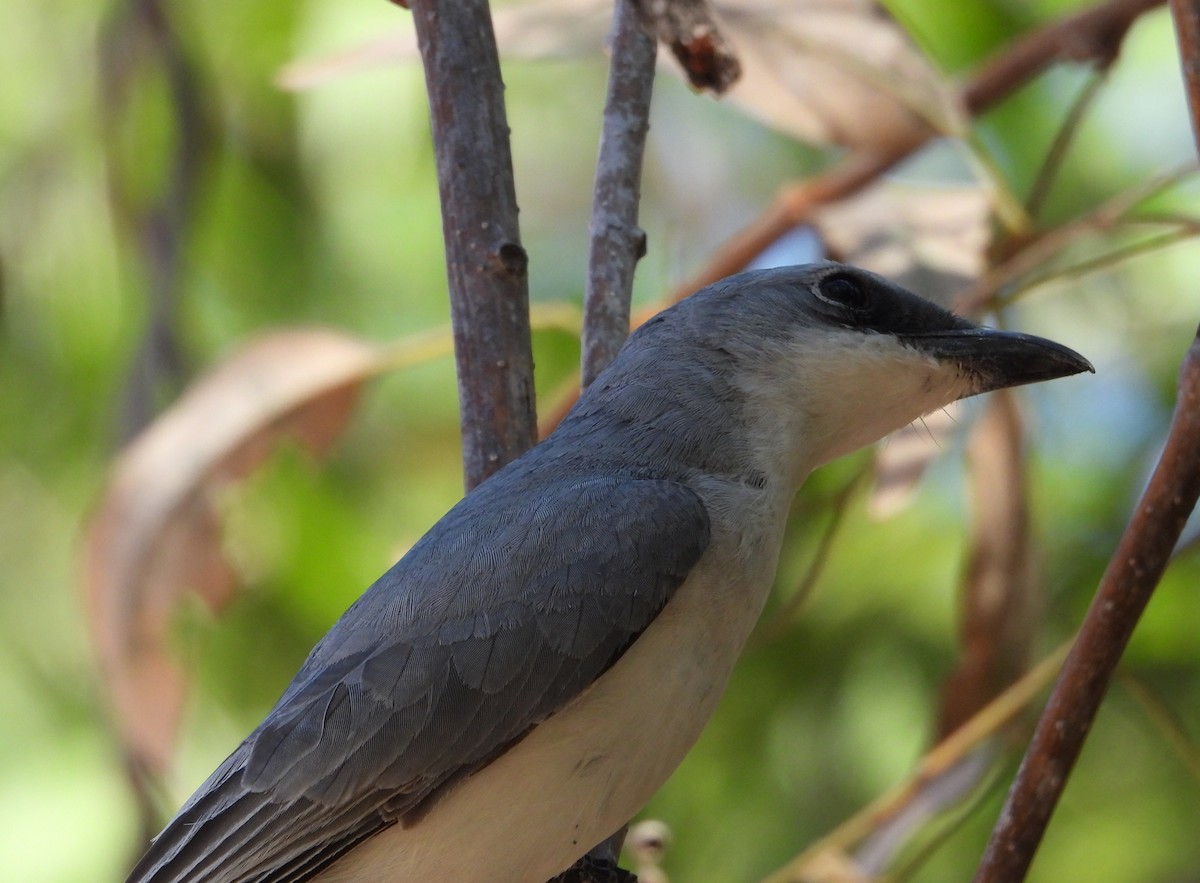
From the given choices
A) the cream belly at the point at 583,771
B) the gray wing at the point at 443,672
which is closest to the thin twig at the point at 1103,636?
the cream belly at the point at 583,771

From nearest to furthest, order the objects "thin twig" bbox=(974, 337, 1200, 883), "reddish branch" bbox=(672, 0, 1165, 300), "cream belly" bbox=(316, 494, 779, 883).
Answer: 1. "thin twig" bbox=(974, 337, 1200, 883)
2. "cream belly" bbox=(316, 494, 779, 883)
3. "reddish branch" bbox=(672, 0, 1165, 300)

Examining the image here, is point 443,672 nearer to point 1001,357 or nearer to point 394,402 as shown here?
point 1001,357

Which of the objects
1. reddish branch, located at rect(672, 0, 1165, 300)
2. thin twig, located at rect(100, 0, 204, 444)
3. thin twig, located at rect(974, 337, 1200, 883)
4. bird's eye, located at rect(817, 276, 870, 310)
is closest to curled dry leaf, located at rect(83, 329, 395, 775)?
thin twig, located at rect(100, 0, 204, 444)

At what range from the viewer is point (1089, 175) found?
5.35m

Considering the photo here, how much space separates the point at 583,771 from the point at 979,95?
2379mm

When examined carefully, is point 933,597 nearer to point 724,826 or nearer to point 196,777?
Answer: point 724,826

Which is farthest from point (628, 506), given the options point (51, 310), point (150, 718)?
point (51, 310)

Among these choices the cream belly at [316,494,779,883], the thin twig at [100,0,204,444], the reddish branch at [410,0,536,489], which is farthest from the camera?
the thin twig at [100,0,204,444]

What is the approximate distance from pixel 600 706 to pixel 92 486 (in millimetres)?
3823

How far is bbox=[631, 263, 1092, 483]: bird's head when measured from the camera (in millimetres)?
2922

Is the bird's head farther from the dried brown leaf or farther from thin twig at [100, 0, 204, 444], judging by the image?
thin twig at [100, 0, 204, 444]

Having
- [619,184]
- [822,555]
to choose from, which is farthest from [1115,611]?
[619,184]

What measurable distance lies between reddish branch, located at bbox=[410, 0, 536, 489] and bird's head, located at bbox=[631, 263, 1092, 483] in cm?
36

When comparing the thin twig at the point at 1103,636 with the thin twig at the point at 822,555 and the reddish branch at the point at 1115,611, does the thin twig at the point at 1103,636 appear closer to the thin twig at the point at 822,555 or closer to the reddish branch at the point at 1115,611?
the reddish branch at the point at 1115,611
